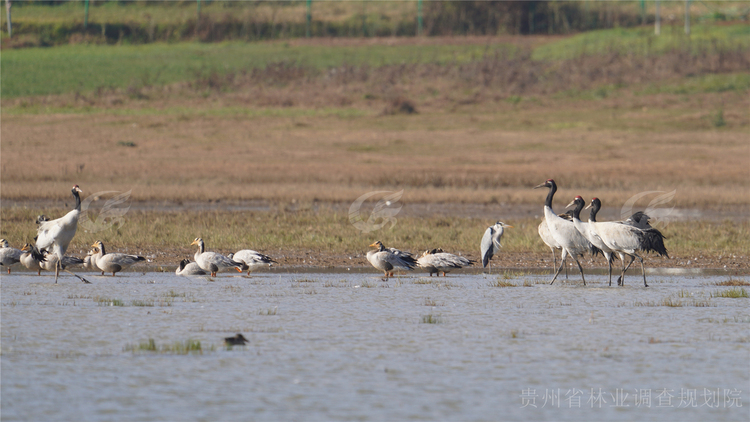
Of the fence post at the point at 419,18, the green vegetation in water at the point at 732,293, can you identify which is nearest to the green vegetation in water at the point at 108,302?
the green vegetation in water at the point at 732,293

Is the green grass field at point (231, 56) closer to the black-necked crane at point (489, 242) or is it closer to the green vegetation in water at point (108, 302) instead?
the black-necked crane at point (489, 242)

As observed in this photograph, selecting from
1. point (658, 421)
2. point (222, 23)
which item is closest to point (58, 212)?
point (658, 421)

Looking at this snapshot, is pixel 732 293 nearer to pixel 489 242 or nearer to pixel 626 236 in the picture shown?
pixel 626 236

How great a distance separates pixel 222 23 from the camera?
6391 cm

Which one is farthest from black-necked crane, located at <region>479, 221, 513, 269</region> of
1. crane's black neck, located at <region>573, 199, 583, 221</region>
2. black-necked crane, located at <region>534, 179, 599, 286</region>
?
crane's black neck, located at <region>573, 199, 583, 221</region>

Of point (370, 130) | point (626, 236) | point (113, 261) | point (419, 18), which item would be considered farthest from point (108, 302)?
point (419, 18)

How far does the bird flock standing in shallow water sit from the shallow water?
2.35 feet

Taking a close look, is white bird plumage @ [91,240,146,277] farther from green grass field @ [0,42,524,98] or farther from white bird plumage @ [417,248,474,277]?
green grass field @ [0,42,524,98]

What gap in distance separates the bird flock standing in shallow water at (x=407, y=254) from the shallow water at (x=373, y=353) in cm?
71

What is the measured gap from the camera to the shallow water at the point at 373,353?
764cm

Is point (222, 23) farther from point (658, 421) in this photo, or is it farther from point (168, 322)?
point (658, 421)

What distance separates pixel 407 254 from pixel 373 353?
5973 millimetres

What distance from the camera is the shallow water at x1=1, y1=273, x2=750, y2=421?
7.64 m

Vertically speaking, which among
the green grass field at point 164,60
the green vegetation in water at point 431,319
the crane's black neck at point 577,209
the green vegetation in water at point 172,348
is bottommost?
the green vegetation in water at point 431,319
